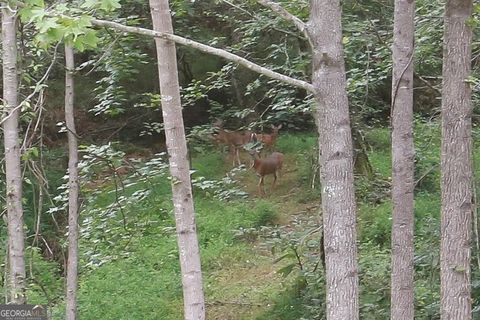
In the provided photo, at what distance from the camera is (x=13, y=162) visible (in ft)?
16.1

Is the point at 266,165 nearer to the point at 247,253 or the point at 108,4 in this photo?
the point at 247,253

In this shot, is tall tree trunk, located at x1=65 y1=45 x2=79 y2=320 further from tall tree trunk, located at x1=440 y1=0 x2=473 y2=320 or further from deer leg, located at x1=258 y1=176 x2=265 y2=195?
deer leg, located at x1=258 y1=176 x2=265 y2=195

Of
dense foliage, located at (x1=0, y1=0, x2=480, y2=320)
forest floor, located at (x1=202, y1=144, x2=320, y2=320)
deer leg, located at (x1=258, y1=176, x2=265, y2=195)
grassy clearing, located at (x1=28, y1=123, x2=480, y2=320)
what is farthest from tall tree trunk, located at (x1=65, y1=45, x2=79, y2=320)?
deer leg, located at (x1=258, y1=176, x2=265, y2=195)

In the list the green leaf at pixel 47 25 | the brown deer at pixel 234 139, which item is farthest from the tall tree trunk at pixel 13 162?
the brown deer at pixel 234 139

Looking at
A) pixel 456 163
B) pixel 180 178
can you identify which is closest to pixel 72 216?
pixel 180 178

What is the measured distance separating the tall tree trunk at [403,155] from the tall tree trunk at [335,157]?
1.58 metres

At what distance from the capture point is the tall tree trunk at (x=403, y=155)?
5035 millimetres

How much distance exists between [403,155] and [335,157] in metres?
1.68

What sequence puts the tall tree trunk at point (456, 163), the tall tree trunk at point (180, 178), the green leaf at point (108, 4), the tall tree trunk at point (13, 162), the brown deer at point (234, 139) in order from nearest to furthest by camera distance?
the green leaf at point (108, 4) < the tall tree trunk at point (180, 178) < the tall tree trunk at point (456, 163) < the tall tree trunk at point (13, 162) < the brown deer at point (234, 139)

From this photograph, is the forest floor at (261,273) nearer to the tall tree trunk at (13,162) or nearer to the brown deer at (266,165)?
the brown deer at (266,165)

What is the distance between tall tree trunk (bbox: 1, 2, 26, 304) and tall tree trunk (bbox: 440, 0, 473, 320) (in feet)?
8.72

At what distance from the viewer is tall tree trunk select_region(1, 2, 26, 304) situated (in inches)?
189

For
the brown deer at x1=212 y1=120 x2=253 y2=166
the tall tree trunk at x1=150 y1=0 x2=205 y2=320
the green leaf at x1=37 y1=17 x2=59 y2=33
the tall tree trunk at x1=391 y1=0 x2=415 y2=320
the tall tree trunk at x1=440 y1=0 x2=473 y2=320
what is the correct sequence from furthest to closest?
the brown deer at x1=212 y1=120 x2=253 y2=166, the tall tree trunk at x1=391 y1=0 x2=415 y2=320, the tall tree trunk at x1=440 y1=0 x2=473 y2=320, the tall tree trunk at x1=150 y1=0 x2=205 y2=320, the green leaf at x1=37 y1=17 x2=59 y2=33

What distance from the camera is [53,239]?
1012cm
